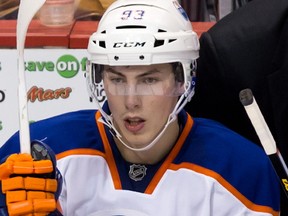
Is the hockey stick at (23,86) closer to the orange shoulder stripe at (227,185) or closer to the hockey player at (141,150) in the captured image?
the hockey player at (141,150)

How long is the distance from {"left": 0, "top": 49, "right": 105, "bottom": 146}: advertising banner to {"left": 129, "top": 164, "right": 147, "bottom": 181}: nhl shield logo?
660mm

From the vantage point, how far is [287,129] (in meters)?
1.72

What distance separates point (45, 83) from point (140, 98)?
78cm

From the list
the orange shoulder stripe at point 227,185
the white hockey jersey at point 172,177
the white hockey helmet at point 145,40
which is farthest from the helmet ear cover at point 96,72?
the orange shoulder stripe at point 227,185

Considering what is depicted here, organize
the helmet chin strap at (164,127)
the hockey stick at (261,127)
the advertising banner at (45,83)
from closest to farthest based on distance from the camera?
the hockey stick at (261,127) → the helmet chin strap at (164,127) → the advertising banner at (45,83)

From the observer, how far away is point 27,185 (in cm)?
144

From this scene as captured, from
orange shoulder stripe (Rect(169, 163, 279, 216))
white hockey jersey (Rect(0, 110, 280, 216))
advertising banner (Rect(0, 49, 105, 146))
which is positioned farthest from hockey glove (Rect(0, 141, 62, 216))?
advertising banner (Rect(0, 49, 105, 146))

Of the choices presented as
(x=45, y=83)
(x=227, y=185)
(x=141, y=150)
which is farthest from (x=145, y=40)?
(x=45, y=83)

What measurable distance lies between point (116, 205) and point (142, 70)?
257mm

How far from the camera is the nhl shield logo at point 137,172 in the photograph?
1.59 m

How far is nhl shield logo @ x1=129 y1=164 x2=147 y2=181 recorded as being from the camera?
Result: 159 centimetres

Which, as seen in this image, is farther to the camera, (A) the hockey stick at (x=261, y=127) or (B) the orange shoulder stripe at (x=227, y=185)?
(B) the orange shoulder stripe at (x=227, y=185)

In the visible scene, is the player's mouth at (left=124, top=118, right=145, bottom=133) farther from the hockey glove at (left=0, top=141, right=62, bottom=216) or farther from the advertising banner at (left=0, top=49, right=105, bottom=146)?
the advertising banner at (left=0, top=49, right=105, bottom=146)

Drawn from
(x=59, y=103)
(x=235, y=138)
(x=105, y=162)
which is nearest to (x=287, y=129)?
(x=235, y=138)
